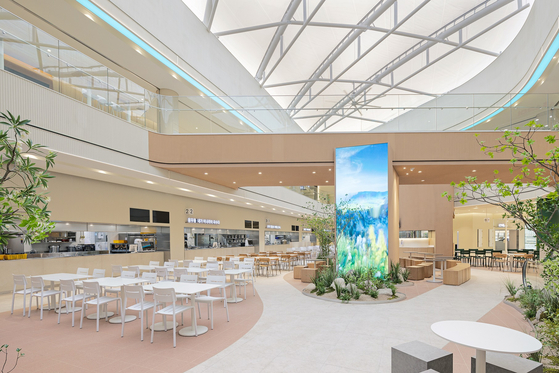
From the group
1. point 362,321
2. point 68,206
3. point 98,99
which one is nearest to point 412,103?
point 362,321

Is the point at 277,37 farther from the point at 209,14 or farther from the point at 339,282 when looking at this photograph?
the point at 339,282

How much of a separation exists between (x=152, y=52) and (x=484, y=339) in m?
11.8

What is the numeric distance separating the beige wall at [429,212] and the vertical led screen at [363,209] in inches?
365

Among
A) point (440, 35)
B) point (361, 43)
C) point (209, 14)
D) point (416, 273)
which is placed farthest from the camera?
point (361, 43)

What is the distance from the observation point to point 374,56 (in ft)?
61.3

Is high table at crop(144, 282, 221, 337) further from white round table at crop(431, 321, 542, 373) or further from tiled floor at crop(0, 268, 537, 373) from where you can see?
white round table at crop(431, 321, 542, 373)

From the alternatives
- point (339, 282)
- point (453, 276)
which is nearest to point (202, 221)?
point (339, 282)

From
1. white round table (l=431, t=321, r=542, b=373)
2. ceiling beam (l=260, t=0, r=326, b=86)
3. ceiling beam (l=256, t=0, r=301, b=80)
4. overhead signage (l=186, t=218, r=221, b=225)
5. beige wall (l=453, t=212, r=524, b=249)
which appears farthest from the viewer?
beige wall (l=453, t=212, r=524, b=249)

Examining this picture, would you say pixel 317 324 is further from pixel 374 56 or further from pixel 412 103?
pixel 374 56

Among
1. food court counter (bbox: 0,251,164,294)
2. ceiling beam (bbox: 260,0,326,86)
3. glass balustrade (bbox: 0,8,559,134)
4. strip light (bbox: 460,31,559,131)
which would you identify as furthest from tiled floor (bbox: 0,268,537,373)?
ceiling beam (bbox: 260,0,326,86)

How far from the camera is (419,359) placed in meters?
3.33

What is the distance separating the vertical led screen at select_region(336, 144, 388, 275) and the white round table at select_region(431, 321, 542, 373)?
6.40 m

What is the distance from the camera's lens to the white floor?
4367 mm

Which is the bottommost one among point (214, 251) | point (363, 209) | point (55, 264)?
point (214, 251)
